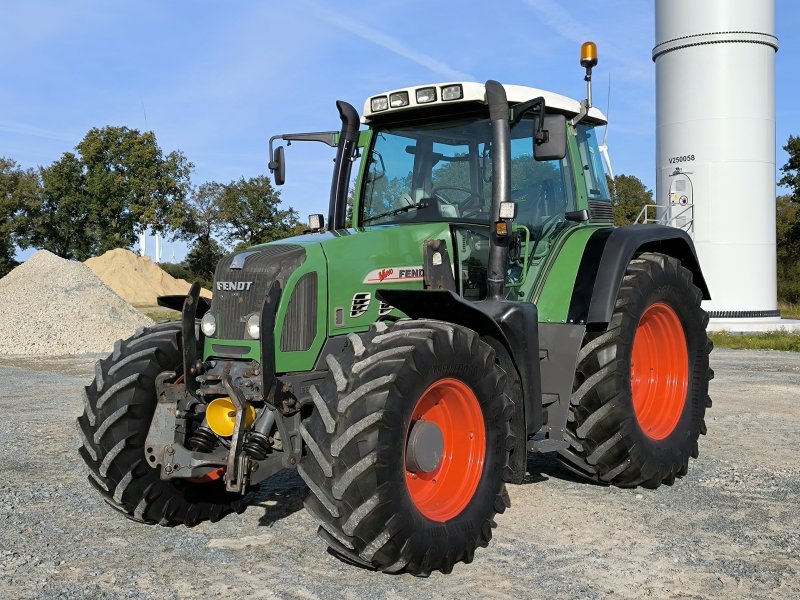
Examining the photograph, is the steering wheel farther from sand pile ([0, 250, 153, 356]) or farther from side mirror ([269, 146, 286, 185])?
sand pile ([0, 250, 153, 356])

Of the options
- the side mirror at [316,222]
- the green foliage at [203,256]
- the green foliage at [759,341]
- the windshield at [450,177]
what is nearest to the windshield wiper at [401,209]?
the windshield at [450,177]

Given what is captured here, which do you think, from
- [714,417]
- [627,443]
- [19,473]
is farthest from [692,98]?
[19,473]

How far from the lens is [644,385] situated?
6.05 m

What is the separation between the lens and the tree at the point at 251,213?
53.0 metres

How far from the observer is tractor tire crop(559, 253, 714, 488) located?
17.2ft

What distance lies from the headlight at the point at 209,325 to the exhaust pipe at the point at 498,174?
1592mm

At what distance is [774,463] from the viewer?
20.9ft

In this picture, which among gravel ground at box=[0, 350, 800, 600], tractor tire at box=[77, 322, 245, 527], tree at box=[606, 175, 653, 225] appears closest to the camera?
gravel ground at box=[0, 350, 800, 600]

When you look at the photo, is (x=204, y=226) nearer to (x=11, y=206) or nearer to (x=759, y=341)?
(x=11, y=206)

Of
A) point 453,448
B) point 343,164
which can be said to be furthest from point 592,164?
point 453,448

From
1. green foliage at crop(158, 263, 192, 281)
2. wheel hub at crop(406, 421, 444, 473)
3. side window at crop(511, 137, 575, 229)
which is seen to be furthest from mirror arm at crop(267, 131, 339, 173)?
green foliage at crop(158, 263, 192, 281)

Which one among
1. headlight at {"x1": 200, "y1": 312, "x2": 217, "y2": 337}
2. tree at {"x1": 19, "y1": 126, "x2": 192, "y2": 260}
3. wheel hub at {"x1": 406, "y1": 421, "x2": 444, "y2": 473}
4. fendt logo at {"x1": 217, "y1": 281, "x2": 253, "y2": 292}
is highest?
tree at {"x1": 19, "y1": 126, "x2": 192, "y2": 260}

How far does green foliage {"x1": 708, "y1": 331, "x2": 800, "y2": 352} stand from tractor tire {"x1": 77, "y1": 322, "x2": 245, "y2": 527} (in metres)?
13.9

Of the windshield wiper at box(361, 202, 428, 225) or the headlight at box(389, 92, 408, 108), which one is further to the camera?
the windshield wiper at box(361, 202, 428, 225)
